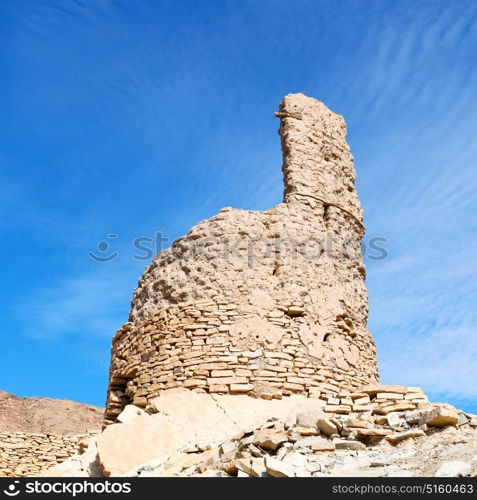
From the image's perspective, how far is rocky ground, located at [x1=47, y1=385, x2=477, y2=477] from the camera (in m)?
5.18

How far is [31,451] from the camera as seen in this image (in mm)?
14570

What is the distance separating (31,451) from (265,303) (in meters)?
7.99

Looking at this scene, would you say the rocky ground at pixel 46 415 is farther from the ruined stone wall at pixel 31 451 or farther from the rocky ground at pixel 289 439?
the rocky ground at pixel 289 439

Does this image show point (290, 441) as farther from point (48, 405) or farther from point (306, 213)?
point (48, 405)

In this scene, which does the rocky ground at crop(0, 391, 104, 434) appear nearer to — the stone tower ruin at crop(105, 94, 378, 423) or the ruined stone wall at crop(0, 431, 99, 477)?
the ruined stone wall at crop(0, 431, 99, 477)

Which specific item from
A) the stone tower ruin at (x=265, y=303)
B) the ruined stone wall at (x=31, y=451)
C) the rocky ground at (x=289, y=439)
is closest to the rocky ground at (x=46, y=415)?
the ruined stone wall at (x=31, y=451)

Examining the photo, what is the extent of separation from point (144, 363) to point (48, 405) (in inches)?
432

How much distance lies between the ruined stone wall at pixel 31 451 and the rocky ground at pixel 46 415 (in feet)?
9.21

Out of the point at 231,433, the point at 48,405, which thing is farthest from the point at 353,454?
Answer: the point at 48,405

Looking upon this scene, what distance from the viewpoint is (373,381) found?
9.88 metres

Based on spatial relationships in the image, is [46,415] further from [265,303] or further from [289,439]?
[289,439]

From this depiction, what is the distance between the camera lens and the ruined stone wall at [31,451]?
14133mm

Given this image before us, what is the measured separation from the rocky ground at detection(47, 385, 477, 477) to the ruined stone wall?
6557mm
